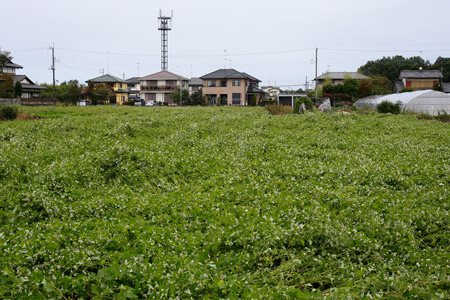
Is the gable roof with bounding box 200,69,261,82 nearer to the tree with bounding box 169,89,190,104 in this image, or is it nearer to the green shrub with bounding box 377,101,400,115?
the tree with bounding box 169,89,190,104

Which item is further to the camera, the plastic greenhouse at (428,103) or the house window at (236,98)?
the house window at (236,98)

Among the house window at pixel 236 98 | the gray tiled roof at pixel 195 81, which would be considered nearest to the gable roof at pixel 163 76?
the gray tiled roof at pixel 195 81

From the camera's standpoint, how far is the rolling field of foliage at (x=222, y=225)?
11.7 ft

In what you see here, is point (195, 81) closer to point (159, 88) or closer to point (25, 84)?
point (159, 88)

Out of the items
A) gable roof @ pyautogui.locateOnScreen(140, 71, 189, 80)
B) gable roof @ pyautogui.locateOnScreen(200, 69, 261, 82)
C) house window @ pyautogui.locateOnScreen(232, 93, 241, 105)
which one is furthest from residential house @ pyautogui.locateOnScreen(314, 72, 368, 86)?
gable roof @ pyautogui.locateOnScreen(140, 71, 189, 80)

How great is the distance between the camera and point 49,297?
132 inches

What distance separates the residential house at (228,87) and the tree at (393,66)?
97.1 feet

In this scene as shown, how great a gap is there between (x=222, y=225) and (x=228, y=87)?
53.3 meters

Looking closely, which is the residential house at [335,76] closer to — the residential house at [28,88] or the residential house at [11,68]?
the residential house at [28,88]

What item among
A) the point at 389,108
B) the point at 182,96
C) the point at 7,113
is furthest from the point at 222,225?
the point at 182,96

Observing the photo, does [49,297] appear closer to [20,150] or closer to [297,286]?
[297,286]

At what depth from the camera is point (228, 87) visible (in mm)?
57344

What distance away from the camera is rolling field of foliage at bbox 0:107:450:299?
358 cm

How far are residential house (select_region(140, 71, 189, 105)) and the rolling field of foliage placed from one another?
56705 mm
